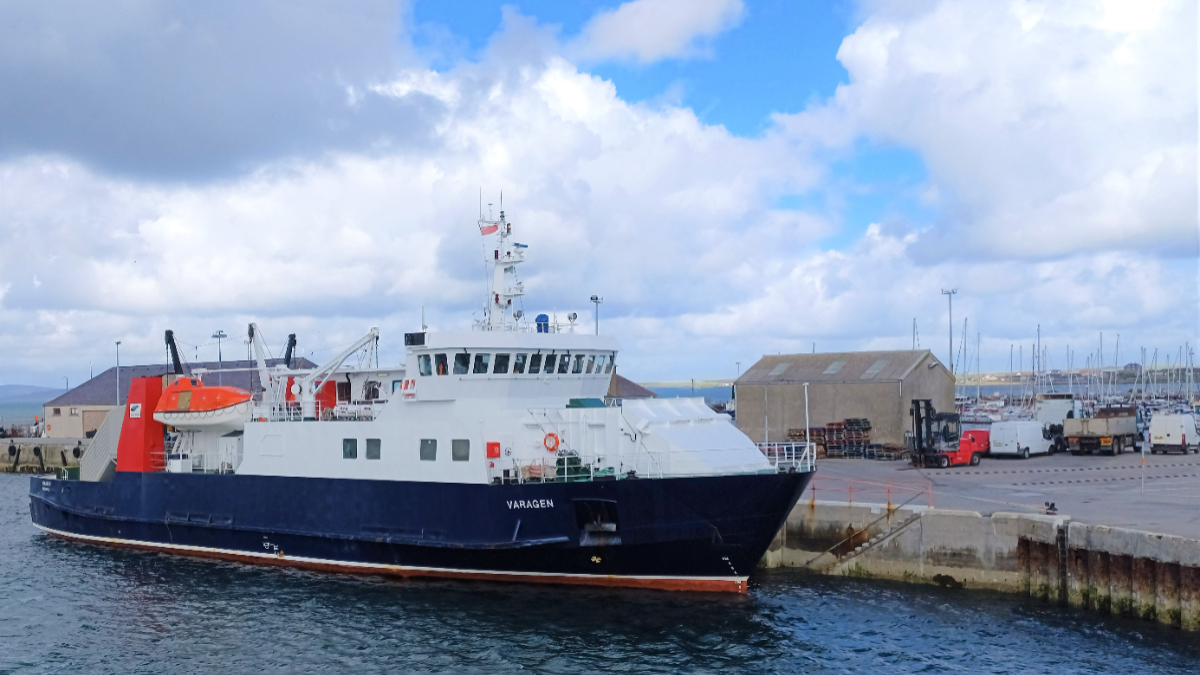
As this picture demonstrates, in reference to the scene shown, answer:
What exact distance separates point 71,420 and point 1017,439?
57533 millimetres

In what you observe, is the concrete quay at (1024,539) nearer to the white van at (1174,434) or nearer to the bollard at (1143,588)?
the bollard at (1143,588)

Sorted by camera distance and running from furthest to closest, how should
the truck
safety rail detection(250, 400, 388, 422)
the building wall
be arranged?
the building wall < the truck < safety rail detection(250, 400, 388, 422)

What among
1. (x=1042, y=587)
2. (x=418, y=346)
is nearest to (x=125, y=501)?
(x=418, y=346)

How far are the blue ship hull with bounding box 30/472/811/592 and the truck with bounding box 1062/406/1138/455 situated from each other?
2237 centimetres

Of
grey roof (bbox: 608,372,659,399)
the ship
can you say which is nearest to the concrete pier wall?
the ship

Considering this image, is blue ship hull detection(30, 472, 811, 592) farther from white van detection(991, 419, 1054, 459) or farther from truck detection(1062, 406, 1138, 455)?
truck detection(1062, 406, 1138, 455)

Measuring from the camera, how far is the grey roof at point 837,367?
3903 cm

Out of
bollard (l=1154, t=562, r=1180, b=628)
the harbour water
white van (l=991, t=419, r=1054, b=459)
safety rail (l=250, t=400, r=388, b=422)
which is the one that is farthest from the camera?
white van (l=991, t=419, r=1054, b=459)

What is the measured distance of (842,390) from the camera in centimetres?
3919

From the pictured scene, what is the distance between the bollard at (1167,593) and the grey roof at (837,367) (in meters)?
21.9

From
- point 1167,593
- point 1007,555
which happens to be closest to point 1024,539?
point 1007,555

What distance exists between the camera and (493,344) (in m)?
20.2

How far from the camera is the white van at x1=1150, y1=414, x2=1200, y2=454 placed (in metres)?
36.0

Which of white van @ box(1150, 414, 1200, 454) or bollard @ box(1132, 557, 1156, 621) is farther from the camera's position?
white van @ box(1150, 414, 1200, 454)
